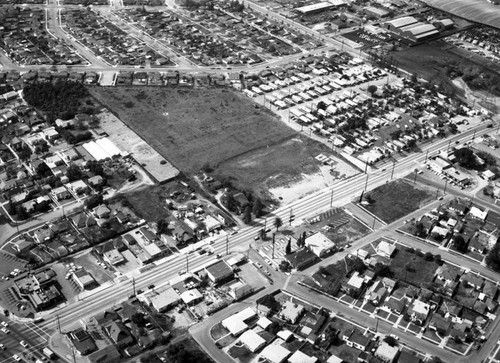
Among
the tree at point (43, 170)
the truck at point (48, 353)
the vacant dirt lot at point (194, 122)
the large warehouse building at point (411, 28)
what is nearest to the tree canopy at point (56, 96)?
the vacant dirt lot at point (194, 122)

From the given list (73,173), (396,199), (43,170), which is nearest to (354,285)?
(396,199)

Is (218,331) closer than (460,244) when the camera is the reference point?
Yes

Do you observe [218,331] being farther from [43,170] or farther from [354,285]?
[43,170]

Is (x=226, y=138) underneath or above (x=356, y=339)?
above

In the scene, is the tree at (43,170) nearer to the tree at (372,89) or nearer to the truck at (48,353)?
the truck at (48,353)

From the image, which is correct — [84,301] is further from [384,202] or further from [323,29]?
[323,29]

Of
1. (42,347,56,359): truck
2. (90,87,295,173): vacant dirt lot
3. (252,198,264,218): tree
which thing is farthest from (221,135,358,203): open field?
(42,347,56,359): truck

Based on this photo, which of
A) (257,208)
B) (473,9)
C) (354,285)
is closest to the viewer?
(354,285)

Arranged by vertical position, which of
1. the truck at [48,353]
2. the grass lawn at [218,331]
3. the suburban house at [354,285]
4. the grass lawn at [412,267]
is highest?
the suburban house at [354,285]
